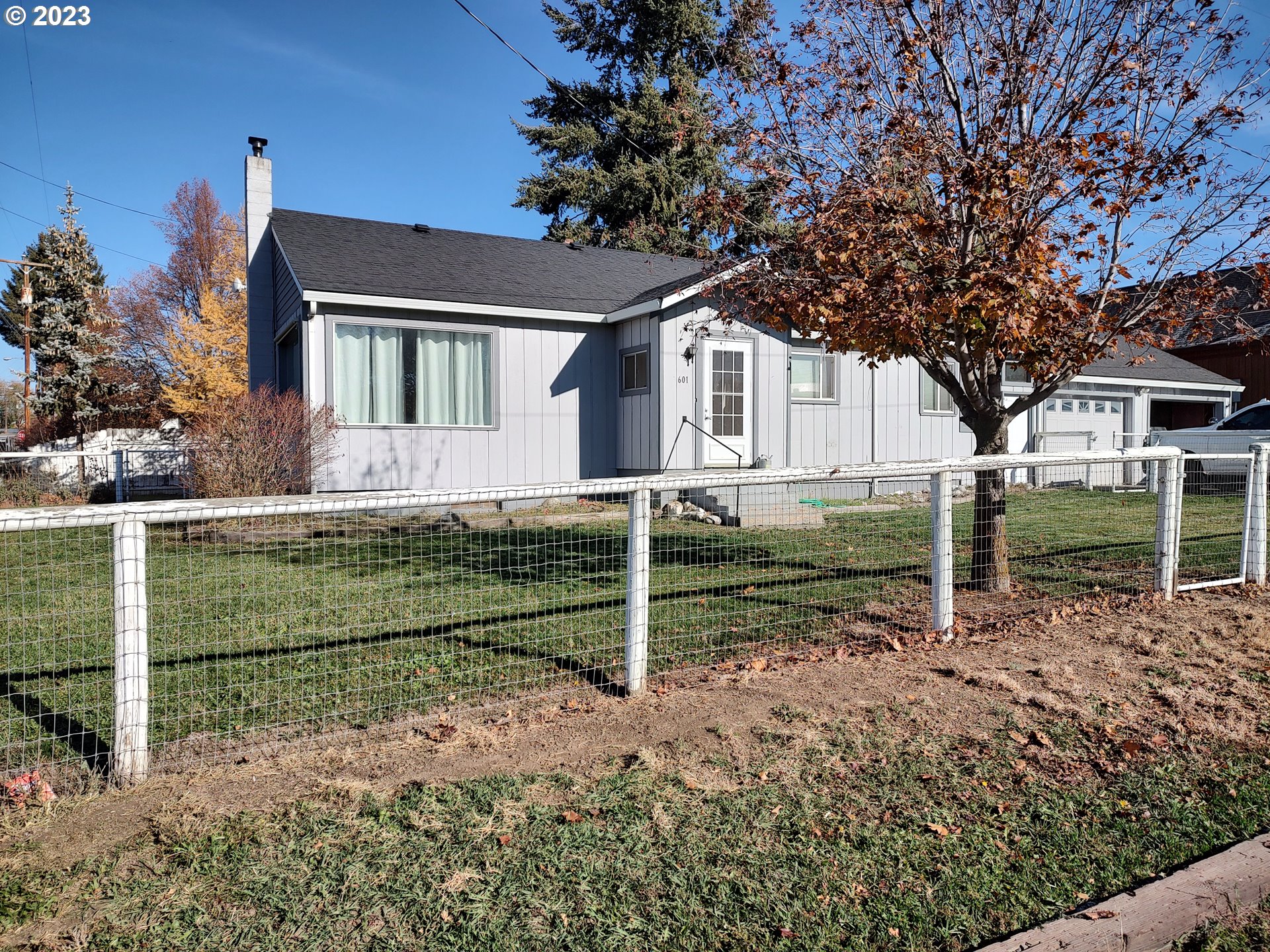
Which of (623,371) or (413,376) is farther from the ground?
(623,371)

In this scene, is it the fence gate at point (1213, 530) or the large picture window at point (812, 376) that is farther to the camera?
the large picture window at point (812, 376)

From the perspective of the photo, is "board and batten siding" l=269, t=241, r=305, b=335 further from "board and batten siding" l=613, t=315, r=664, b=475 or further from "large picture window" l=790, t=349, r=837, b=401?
"large picture window" l=790, t=349, r=837, b=401

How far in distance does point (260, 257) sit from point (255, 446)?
22.4 feet

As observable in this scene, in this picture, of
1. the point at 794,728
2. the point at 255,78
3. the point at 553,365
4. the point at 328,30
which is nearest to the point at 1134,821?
the point at 794,728

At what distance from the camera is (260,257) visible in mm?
15172

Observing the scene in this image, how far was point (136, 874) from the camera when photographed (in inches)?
101

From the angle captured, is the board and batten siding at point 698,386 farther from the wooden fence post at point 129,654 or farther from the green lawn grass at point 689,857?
the wooden fence post at point 129,654

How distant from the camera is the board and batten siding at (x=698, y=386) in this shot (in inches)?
502

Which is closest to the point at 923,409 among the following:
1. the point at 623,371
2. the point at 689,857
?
the point at 623,371

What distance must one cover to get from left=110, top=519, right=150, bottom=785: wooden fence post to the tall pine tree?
24.7 metres

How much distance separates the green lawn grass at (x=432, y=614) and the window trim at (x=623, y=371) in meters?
4.28

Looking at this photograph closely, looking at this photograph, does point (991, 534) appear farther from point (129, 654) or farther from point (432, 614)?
point (129, 654)

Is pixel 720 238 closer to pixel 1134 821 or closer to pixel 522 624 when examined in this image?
pixel 522 624

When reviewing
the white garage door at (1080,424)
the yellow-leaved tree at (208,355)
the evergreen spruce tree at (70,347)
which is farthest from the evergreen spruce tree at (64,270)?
the white garage door at (1080,424)
